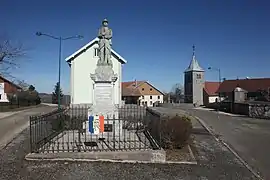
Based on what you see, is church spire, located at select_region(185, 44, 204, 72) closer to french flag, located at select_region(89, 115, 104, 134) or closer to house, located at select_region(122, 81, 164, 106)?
house, located at select_region(122, 81, 164, 106)

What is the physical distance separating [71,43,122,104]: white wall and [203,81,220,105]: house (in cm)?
5080

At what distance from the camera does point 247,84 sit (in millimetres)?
74125

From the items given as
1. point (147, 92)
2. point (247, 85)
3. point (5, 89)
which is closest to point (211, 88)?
point (247, 85)

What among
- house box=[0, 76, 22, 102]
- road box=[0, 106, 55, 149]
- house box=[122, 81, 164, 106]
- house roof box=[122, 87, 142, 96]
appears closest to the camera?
road box=[0, 106, 55, 149]

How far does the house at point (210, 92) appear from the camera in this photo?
81.8 meters

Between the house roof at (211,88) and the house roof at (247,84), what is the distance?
409 centimetres

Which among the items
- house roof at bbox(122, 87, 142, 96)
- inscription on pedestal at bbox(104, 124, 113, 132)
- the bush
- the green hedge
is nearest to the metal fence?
inscription on pedestal at bbox(104, 124, 113, 132)

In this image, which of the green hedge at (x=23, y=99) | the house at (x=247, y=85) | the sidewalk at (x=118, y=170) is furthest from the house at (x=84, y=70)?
the house at (x=247, y=85)

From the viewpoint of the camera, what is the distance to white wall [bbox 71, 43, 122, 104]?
34531 millimetres

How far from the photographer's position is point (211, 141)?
42.4ft

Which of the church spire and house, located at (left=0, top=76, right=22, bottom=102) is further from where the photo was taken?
the church spire

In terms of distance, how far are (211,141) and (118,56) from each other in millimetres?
23411

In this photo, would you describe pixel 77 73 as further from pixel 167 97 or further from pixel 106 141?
pixel 167 97

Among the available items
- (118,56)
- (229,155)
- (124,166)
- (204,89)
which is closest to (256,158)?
(229,155)
